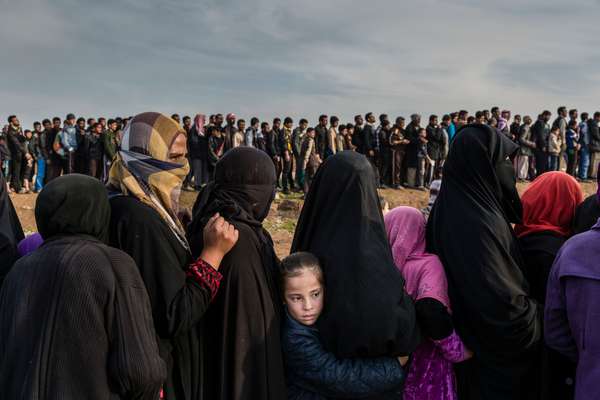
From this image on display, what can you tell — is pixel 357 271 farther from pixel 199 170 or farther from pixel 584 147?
pixel 584 147

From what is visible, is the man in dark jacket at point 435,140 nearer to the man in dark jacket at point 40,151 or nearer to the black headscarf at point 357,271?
the man in dark jacket at point 40,151

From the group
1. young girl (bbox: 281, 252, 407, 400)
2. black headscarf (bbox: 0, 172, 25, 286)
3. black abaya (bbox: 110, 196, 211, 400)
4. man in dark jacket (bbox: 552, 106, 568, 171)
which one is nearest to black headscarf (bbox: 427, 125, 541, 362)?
young girl (bbox: 281, 252, 407, 400)

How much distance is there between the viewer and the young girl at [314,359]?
81.8 inches

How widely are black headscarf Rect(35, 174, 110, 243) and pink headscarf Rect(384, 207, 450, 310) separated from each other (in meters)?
1.42

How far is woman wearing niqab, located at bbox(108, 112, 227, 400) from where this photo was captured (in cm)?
193

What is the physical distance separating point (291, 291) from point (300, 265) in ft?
0.43

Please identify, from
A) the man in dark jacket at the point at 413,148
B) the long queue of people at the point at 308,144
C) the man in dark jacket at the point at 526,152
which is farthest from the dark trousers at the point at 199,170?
the man in dark jacket at the point at 526,152

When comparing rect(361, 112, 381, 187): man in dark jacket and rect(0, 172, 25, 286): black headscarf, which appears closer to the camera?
rect(0, 172, 25, 286): black headscarf

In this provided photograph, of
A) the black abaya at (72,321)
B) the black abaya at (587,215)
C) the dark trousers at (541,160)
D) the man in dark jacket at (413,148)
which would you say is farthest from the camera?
the dark trousers at (541,160)

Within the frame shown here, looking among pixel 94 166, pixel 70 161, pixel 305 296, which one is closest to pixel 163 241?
pixel 305 296

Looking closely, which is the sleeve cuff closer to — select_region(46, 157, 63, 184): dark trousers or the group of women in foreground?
the group of women in foreground

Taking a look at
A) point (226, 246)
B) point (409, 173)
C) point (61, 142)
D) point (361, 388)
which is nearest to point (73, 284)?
point (226, 246)

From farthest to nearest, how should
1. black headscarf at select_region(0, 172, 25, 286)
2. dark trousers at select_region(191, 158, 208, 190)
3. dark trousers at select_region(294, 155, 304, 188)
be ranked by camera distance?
1. dark trousers at select_region(294, 155, 304, 188)
2. dark trousers at select_region(191, 158, 208, 190)
3. black headscarf at select_region(0, 172, 25, 286)

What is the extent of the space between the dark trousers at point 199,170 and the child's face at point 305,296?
12143 mm
